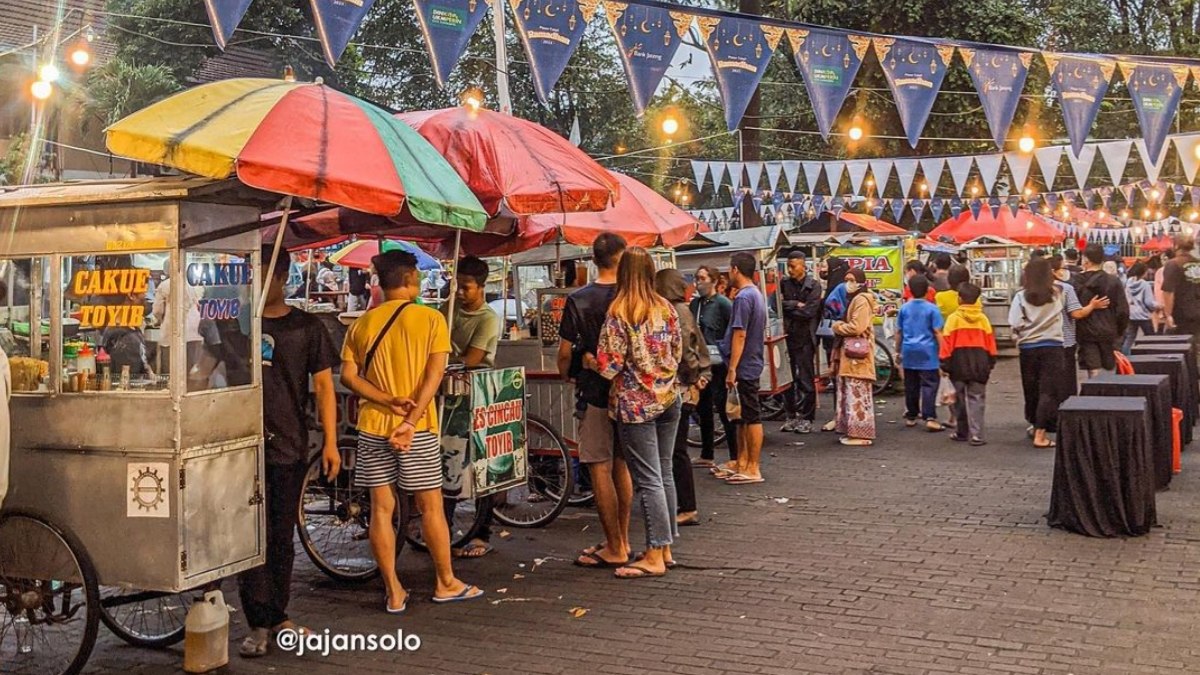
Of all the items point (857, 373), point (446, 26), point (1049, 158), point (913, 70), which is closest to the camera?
point (446, 26)

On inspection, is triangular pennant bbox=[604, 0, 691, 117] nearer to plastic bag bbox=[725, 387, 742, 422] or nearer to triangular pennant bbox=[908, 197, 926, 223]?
plastic bag bbox=[725, 387, 742, 422]

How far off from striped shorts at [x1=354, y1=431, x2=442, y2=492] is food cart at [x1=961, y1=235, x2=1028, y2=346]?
1847cm

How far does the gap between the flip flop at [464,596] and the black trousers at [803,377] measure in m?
7.12

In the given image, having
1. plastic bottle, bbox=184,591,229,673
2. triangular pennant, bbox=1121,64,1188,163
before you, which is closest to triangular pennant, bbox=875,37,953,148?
triangular pennant, bbox=1121,64,1188,163

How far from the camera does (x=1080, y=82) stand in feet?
40.1

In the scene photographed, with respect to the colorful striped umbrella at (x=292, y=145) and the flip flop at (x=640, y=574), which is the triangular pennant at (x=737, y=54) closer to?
the flip flop at (x=640, y=574)

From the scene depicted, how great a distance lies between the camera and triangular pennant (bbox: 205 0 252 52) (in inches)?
291

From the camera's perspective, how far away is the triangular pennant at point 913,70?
37.7 ft

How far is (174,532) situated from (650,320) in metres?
2.78

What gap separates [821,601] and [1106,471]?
259 cm

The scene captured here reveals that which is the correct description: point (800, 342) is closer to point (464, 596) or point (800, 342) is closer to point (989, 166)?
point (464, 596)

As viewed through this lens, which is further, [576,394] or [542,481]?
[542,481]

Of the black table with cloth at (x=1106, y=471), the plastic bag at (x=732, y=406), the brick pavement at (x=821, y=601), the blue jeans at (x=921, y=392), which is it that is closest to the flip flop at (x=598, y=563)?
the brick pavement at (x=821, y=601)

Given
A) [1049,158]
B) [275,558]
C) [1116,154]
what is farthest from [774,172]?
[275,558]
